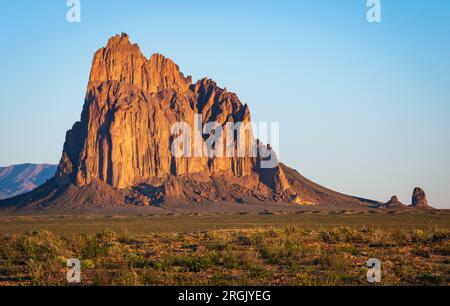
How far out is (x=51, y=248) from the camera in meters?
26.1

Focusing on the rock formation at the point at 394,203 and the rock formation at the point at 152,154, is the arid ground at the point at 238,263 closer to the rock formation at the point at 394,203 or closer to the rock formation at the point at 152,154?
the rock formation at the point at 152,154

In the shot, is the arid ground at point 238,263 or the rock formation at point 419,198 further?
the rock formation at point 419,198

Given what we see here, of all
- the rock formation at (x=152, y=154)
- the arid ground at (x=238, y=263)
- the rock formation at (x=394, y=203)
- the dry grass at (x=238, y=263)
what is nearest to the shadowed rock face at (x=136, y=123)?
the rock formation at (x=152, y=154)

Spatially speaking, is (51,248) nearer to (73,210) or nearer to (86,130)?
(73,210)

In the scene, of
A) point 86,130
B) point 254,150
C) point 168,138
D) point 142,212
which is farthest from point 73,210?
point 254,150

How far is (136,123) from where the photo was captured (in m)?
166

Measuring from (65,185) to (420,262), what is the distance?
137154mm

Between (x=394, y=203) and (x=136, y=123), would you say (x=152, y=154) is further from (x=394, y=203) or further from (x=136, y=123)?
(x=394, y=203)

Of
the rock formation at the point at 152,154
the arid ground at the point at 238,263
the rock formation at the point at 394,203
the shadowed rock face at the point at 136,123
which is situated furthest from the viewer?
the rock formation at the point at 394,203

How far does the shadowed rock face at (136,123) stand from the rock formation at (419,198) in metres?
37.8

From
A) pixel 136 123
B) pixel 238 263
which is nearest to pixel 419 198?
pixel 136 123

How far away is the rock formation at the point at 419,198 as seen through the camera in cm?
17626

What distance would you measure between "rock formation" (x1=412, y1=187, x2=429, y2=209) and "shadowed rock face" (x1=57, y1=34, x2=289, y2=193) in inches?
1486

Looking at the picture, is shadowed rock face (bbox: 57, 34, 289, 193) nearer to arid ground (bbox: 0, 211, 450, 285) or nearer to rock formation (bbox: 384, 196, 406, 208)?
rock formation (bbox: 384, 196, 406, 208)
